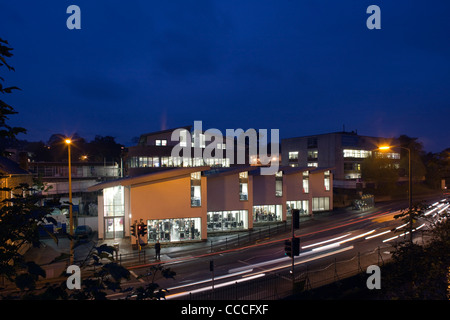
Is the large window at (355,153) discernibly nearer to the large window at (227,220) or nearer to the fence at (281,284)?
the large window at (227,220)

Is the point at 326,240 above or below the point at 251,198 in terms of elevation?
below

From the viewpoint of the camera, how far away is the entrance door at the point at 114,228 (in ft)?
79.0

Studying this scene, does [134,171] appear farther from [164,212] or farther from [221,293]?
[221,293]

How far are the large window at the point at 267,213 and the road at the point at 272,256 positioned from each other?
3.20 metres

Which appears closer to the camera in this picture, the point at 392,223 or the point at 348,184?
the point at 392,223

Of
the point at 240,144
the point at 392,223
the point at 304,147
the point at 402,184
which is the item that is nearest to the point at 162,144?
the point at 240,144

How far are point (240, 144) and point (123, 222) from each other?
2756cm

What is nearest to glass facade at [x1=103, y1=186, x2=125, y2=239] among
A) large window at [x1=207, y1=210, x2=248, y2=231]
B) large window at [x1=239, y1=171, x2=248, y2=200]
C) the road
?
the road

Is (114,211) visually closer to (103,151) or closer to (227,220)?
(227,220)

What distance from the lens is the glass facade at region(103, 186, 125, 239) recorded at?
2411 centimetres

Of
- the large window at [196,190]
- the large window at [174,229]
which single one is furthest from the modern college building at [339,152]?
the large window at [174,229]

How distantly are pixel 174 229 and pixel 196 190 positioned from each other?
3.93 metres

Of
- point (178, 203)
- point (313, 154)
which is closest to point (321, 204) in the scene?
point (178, 203)

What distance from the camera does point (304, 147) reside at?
63188 millimetres
